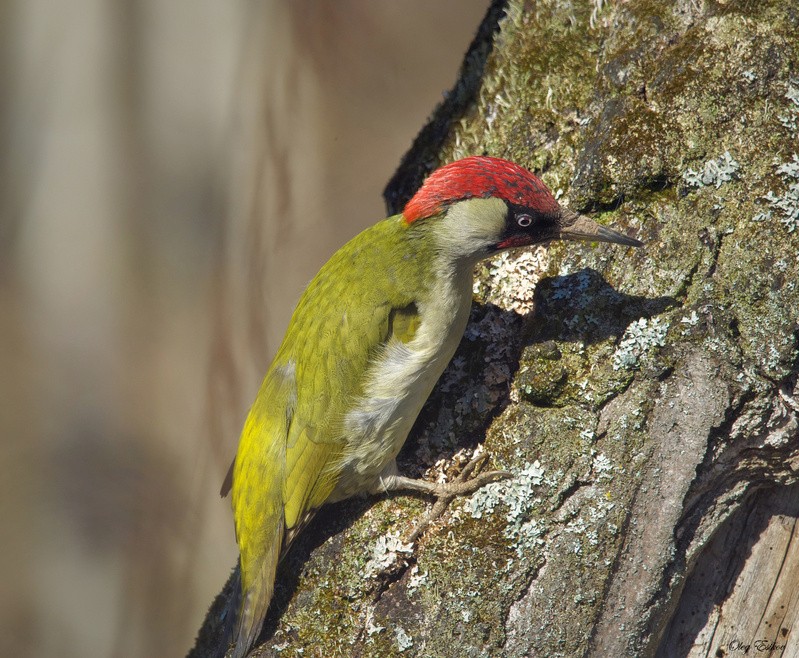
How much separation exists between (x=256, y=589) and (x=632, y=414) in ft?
4.71

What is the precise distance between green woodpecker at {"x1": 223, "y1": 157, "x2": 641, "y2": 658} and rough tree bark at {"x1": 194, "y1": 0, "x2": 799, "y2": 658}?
0.39ft

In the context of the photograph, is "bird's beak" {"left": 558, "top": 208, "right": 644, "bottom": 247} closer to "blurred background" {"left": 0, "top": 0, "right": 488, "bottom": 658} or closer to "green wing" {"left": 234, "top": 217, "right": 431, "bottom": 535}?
"green wing" {"left": 234, "top": 217, "right": 431, "bottom": 535}

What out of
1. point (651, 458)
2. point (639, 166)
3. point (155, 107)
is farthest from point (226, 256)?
point (651, 458)

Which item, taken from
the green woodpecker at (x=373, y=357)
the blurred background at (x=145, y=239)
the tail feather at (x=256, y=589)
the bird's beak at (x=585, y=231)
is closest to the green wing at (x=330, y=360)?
the green woodpecker at (x=373, y=357)

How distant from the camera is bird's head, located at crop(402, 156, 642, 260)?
2.60 meters

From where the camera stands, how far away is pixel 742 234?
2.35 m

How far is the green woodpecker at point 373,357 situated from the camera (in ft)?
8.62

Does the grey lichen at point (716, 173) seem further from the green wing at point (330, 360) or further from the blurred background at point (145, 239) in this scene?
the blurred background at point (145, 239)

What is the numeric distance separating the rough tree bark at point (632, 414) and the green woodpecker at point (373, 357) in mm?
118

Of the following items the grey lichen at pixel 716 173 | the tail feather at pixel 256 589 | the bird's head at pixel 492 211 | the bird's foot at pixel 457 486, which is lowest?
the tail feather at pixel 256 589

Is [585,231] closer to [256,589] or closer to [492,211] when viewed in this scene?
[492,211]

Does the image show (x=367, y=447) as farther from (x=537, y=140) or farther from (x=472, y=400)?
(x=537, y=140)

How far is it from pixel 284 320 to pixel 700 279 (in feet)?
8.66

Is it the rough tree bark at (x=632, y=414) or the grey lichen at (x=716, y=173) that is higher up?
the grey lichen at (x=716, y=173)
